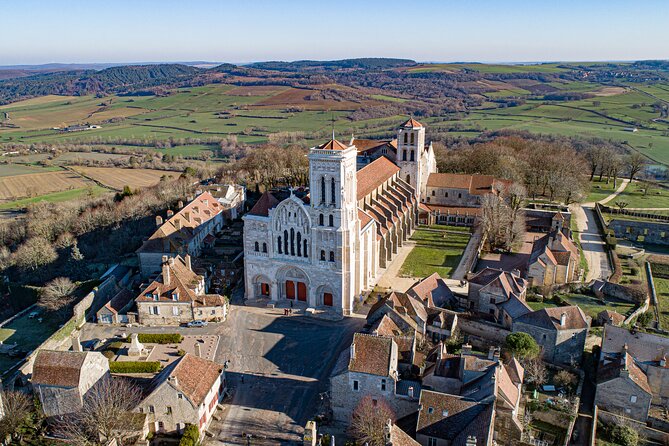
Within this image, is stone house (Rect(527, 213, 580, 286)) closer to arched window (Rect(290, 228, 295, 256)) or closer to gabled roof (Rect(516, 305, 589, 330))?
gabled roof (Rect(516, 305, 589, 330))

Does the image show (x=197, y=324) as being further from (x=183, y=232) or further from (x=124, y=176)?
(x=124, y=176)

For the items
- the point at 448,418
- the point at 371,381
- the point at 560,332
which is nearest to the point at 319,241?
the point at 371,381

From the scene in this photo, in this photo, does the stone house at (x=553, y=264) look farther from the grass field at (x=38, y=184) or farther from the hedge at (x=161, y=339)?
the grass field at (x=38, y=184)

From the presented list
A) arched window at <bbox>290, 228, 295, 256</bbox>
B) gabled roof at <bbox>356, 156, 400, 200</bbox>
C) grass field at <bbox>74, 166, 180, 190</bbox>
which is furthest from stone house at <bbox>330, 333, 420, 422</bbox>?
grass field at <bbox>74, 166, 180, 190</bbox>

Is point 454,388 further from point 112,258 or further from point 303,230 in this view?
point 112,258

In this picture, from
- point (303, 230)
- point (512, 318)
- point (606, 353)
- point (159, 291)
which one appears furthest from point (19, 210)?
point (606, 353)

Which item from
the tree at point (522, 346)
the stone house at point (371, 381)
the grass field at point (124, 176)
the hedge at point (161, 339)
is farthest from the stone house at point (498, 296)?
the grass field at point (124, 176)
